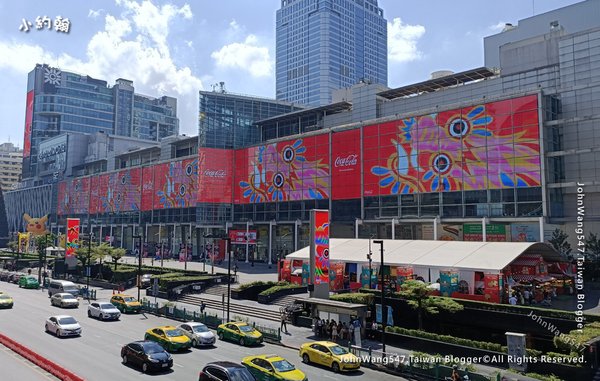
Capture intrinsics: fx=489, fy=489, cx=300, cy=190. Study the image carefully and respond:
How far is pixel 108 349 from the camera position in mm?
29297

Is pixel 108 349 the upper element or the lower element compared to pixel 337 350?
lower

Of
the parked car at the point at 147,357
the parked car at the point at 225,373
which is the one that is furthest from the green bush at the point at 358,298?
the parked car at the point at 225,373

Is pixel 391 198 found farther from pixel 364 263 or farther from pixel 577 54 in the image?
pixel 577 54

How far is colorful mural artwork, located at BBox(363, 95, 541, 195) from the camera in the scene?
5684 cm

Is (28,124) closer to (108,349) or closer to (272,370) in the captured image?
(108,349)

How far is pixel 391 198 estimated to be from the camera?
68625 millimetres

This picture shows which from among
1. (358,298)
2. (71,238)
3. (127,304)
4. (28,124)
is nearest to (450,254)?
(358,298)

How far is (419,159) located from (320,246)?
29.8 meters

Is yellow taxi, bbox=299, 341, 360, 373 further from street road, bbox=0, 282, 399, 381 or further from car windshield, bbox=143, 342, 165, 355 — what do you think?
car windshield, bbox=143, 342, 165, 355

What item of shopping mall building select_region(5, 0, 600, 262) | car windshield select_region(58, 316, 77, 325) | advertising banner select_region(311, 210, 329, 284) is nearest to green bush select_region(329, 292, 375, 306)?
advertising banner select_region(311, 210, 329, 284)

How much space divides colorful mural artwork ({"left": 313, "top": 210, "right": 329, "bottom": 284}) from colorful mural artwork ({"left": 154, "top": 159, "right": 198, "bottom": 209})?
202ft

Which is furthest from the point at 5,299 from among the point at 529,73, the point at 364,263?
the point at 529,73

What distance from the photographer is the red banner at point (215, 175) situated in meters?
89.8

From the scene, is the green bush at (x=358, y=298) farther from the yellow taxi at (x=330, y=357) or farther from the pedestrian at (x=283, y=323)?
the yellow taxi at (x=330, y=357)
